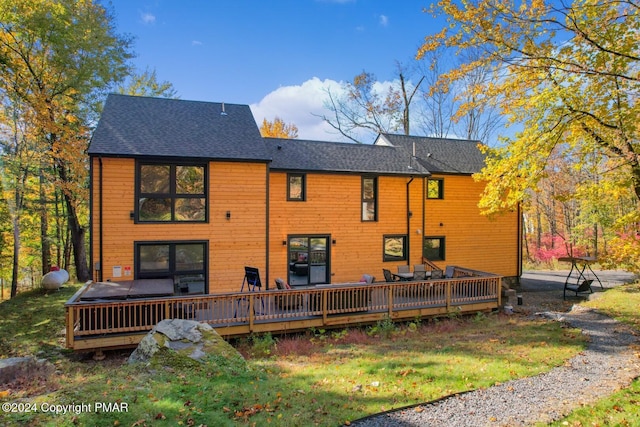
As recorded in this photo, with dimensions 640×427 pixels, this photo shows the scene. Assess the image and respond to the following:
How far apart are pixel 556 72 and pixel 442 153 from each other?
7.94 meters

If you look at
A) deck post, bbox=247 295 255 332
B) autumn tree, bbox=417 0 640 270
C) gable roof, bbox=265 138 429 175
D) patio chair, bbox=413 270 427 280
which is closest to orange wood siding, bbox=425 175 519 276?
gable roof, bbox=265 138 429 175

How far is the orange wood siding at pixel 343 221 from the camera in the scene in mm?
12609

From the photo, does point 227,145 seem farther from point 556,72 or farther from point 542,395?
point 542,395

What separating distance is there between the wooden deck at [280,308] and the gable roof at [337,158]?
15.9 feet

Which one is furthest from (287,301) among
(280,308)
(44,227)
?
(44,227)

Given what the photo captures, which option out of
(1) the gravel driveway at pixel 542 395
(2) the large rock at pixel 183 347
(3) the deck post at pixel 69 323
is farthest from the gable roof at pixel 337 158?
(1) the gravel driveway at pixel 542 395

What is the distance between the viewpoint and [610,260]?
29.9ft

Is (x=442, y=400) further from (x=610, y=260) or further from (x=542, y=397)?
(x=610, y=260)

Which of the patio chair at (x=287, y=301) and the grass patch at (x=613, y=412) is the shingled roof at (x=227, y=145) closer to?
the patio chair at (x=287, y=301)

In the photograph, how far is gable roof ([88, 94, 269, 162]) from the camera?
10734mm

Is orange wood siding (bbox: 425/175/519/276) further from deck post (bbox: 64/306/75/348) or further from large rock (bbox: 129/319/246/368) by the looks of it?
deck post (bbox: 64/306/75/348)

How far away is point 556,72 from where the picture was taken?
8852 millimetres

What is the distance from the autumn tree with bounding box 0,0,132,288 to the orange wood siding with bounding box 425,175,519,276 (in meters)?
17.1

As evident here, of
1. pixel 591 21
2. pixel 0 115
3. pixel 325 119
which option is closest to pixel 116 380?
pixel 591 21
